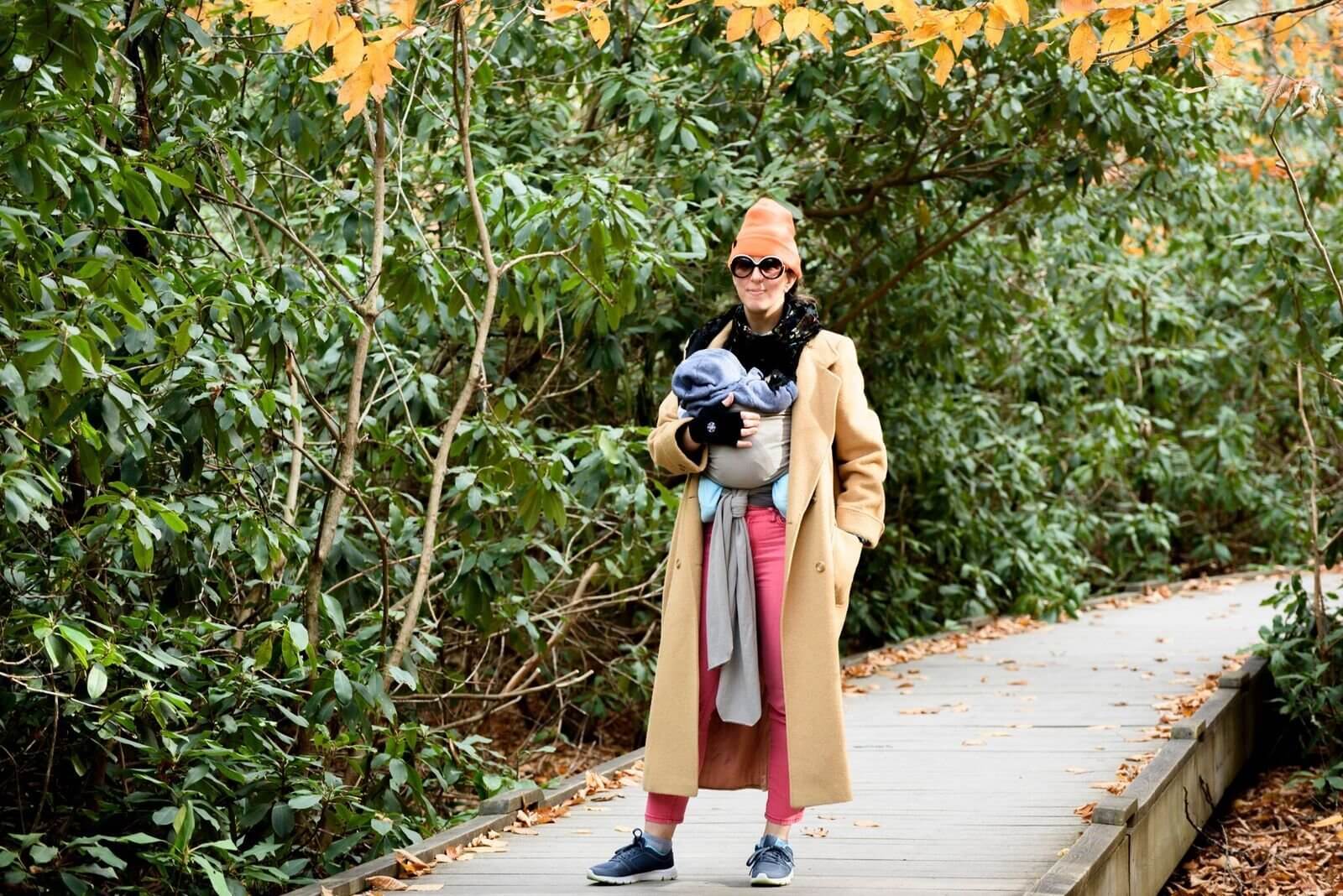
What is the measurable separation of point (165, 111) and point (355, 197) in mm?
870

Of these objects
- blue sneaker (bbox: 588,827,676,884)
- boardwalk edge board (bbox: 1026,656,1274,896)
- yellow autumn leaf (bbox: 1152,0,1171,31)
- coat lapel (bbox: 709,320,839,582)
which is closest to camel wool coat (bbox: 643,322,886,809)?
coat lapel (bbox: 709,320,839,582)

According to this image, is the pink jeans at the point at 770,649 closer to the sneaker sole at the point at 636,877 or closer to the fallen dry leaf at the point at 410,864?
the sneaker sole at the point at 636,877

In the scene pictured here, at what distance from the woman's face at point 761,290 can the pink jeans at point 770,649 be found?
21.2 inches

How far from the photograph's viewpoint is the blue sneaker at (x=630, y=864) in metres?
4.30

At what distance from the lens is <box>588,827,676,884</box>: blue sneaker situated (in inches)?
169

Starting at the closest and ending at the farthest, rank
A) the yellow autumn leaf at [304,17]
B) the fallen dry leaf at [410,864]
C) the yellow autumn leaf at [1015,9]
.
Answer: the yellow autumn leaf at [304,17], the yellow autumn leaf at [1015,9], the fallen dry leaf at [410,864]

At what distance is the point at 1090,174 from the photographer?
8516 millimetres

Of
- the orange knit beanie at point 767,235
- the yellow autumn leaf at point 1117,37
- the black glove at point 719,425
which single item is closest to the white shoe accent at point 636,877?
the black glove at point 719,425

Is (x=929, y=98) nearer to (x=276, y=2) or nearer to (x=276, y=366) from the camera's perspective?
(x=276, y=366)

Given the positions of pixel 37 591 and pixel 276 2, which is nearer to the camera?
pixel 276 2

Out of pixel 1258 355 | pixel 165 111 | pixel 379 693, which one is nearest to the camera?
pixel 379 693

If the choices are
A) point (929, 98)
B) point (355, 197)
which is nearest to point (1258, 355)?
point (929, 98)

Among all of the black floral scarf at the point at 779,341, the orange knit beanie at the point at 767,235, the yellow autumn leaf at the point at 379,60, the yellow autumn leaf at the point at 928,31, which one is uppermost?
the yellow autumn leaf at the point at 928,31

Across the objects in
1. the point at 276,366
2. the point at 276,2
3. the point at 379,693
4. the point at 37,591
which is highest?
the point at 276,2
